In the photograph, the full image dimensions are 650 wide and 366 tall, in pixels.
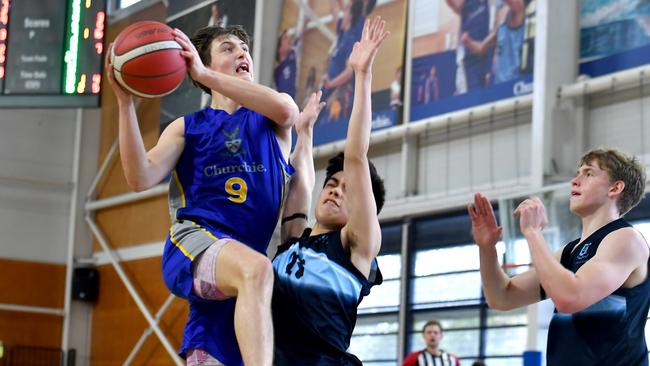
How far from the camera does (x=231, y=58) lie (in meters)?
4.24

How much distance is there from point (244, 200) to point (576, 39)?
6.56 m

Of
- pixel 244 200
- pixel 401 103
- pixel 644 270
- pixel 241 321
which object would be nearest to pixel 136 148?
pixel 244 200

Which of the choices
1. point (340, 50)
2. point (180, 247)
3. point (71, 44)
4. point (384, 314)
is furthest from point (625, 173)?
point (340, 50)

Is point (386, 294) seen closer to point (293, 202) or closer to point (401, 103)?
point (401, 103)

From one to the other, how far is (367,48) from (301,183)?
70 centimetres

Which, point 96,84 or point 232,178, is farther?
point 96,84

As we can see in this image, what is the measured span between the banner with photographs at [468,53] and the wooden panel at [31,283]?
758 cm

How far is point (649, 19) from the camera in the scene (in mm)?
9359

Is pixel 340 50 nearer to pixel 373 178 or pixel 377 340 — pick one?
pixel 377 340

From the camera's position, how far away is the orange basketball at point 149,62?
390cm

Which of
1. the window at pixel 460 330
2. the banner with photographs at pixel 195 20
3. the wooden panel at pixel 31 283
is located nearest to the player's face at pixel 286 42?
the banner with photographs at pixel 195 20

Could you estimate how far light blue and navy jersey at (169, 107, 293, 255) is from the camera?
159 inches

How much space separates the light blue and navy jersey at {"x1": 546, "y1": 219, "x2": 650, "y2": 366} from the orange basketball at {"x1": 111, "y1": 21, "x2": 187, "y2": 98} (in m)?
1.65

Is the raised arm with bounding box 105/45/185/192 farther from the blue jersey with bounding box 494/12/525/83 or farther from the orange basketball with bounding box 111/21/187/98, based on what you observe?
the blue jersey with bounding box 494/12/525/83
